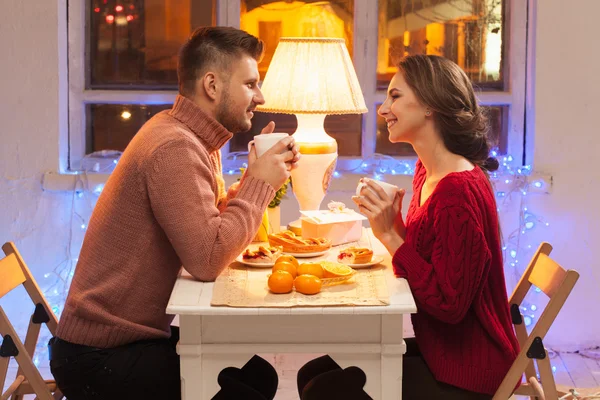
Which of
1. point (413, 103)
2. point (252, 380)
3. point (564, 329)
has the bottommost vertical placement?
point (564, 329)

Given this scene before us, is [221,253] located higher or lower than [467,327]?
higher

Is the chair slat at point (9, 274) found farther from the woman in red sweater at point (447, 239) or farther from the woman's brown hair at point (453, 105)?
the woman's brown hair at point (453, 105)

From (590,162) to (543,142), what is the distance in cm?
22

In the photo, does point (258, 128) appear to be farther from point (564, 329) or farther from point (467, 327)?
point (467, 327)

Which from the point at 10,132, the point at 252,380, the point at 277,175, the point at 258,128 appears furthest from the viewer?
the point at 258,128

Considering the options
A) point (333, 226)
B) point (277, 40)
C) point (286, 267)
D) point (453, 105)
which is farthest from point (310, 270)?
point (277, 40)

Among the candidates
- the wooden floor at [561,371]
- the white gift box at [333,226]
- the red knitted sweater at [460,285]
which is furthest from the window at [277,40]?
the red knitted sweater at [460,285]

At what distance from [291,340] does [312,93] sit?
1039 millimetres

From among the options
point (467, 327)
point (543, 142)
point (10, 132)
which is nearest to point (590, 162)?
point (543, 142)

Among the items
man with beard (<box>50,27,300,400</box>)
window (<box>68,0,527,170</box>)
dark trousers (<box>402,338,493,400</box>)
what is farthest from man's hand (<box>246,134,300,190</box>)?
window (<box>68,0,527,170</box>)

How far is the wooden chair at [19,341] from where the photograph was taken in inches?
88.4

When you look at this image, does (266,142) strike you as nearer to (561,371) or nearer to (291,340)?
(291,340)

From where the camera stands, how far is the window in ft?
12.7

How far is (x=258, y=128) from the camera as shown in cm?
406
